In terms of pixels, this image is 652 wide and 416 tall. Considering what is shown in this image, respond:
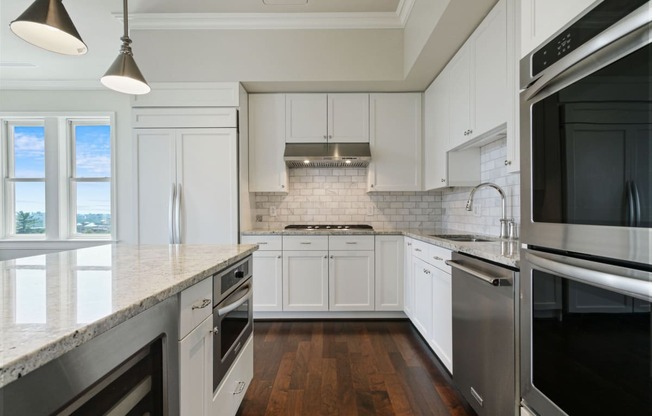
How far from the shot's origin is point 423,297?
2.46 meters

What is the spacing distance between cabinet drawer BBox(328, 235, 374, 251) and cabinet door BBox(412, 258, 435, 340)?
55 cm

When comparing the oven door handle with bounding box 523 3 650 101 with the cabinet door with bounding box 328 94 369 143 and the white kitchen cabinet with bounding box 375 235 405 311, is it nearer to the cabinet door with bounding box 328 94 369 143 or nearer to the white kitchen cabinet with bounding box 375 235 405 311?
the white kitchen cabinet with bounding box 375 235 405 311

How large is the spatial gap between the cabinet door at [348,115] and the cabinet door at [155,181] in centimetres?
164

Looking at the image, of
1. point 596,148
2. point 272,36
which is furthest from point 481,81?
point 272,36

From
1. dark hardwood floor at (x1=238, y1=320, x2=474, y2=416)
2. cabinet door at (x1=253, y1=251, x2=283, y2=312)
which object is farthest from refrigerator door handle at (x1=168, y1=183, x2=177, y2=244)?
dark hardwood floor at (x1=238, y1=320, x2=474, y2=416)

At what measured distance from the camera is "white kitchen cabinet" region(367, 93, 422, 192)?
3.26 metres

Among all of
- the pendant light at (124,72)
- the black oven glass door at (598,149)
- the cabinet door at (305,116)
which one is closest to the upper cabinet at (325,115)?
the cabinet door at (305,116)

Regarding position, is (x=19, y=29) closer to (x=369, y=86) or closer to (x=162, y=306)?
(x=162, y=306)

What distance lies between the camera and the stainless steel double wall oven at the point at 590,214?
67 cm

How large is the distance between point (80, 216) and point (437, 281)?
4.73 metres

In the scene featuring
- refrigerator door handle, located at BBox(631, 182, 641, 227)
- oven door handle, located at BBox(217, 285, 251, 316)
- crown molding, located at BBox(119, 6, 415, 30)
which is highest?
crown molding, located at BBox(119, 6, 415, 30)

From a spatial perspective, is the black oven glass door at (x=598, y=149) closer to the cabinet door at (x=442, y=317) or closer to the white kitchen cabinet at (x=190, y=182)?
the cabinet door at (x=442, y=317)

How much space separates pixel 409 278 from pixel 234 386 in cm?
191

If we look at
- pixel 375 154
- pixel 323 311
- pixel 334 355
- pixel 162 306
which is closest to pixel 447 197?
pixel 375 154
